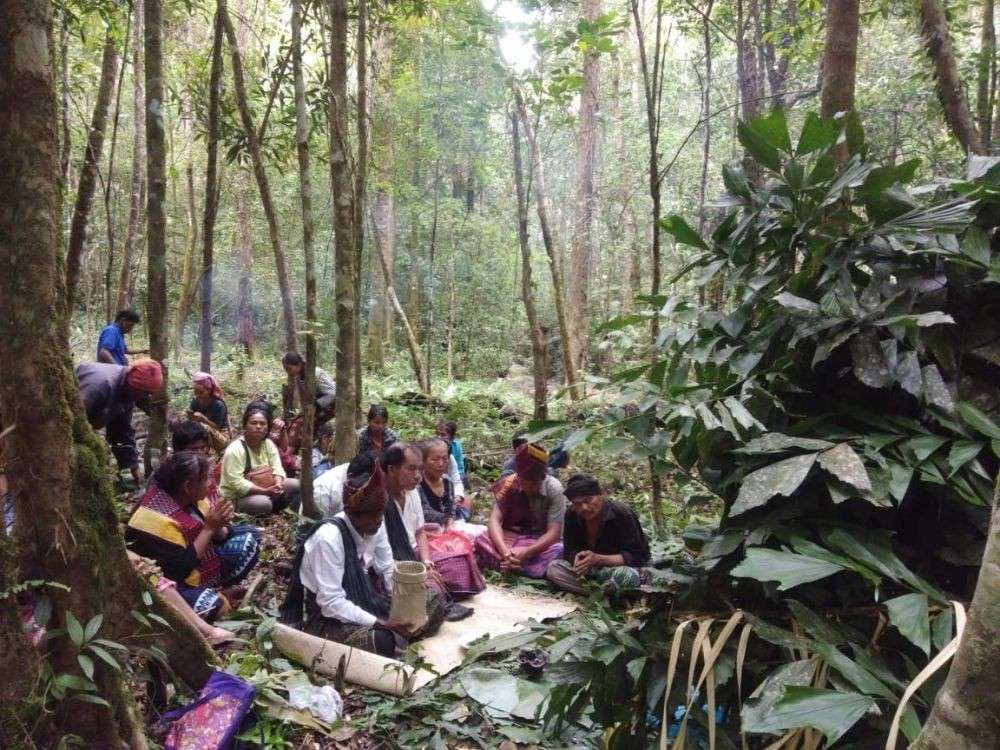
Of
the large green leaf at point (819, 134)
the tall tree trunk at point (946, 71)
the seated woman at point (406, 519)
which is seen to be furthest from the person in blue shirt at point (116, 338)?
the tall tree trunk at point (946, 71)

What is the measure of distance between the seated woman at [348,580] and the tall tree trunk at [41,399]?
59.7 inches

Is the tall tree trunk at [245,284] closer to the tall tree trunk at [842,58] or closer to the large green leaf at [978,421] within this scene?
the tall tree trunk at [842,58]

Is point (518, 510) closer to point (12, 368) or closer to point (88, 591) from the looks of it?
point (88, 591)

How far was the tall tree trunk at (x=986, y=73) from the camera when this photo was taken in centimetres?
552

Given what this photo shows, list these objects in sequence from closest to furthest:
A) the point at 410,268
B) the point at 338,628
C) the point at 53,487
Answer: the point at 53,487 → the point at 338,628 → the point at 410,268

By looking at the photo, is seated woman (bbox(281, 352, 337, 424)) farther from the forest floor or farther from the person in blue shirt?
the forest floor

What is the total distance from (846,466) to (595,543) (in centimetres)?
353

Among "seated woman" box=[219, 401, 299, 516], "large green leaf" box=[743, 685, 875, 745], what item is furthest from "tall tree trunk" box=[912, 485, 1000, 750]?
"seated woman" box=[219, 401, 299, 516]

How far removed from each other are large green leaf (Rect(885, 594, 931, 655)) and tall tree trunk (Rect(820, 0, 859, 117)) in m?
3.03

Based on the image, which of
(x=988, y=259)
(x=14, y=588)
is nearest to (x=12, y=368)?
(x=14, y=588)

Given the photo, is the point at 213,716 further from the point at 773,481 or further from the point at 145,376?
the point at 145,376

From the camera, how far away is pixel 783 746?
1537 mm

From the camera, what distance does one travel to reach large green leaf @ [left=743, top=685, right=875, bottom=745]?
4.34 feet

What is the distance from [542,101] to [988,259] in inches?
283
